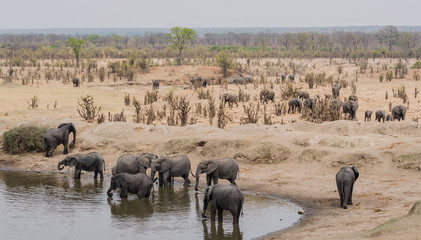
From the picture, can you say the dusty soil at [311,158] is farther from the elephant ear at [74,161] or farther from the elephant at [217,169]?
the elephant ear at [74,161]

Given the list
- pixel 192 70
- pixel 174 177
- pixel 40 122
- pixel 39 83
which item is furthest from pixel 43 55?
pixel 174 177

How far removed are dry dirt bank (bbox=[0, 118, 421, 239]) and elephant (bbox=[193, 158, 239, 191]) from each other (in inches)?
36.3

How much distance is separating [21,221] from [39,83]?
32309 millimetres

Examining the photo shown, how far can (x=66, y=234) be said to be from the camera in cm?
1205

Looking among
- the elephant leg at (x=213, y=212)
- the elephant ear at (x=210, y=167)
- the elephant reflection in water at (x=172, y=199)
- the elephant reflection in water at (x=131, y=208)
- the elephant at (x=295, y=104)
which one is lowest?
the elephant reflection in water at (x=172, y=199)

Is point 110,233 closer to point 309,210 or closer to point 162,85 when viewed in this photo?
point 309,210

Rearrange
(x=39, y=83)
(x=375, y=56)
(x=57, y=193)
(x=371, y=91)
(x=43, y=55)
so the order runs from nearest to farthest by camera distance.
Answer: (x=57, y=193)
(x=371, y=91)
(x=39, y=83)
(x=43, y=55)
(x=375, y=56)

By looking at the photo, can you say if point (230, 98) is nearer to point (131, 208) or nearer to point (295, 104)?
point (295, 104)

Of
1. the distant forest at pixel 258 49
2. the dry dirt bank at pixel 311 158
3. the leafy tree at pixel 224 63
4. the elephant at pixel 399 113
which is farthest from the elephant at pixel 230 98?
the leafy tree at pixel 224 63

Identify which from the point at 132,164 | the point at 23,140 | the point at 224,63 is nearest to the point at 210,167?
the point at 132,164

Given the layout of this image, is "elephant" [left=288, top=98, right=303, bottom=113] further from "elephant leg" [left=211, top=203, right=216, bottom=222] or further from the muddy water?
"elephant leg" [left=211, top=203, right=216, bottom=222]

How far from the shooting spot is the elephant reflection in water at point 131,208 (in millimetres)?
13617

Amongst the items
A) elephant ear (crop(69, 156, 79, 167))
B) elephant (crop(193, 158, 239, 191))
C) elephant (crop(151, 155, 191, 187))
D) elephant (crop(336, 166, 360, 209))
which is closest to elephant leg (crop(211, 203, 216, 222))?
elephant (crop(193, 158, 239, 191))

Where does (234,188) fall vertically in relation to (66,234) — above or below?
above
